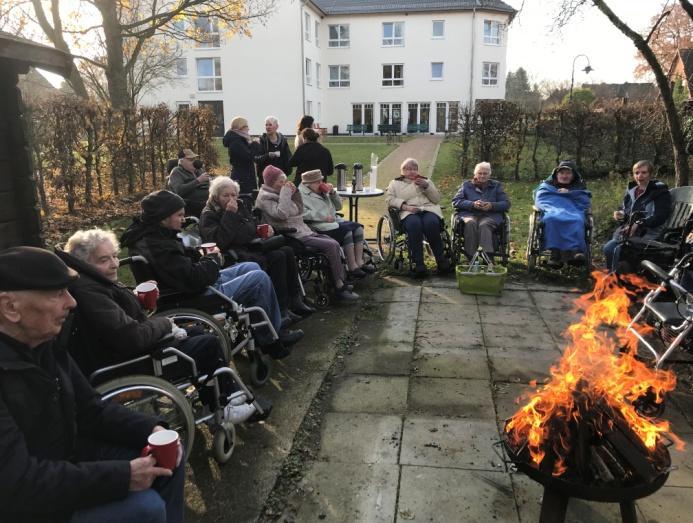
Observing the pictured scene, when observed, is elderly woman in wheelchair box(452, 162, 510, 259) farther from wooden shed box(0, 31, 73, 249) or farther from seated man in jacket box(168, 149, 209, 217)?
wooden shed box(0, 31, 73, 249)

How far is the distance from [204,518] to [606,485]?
1.72 meters

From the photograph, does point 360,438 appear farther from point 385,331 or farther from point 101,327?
point 385,331

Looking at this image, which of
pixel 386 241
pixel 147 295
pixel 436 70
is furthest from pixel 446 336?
pixel 436 70

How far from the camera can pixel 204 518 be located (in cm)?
248

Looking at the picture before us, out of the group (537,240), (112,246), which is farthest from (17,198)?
(537,240)

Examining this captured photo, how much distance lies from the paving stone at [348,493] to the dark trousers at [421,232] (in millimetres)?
3480

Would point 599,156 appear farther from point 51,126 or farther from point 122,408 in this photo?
point 122,408

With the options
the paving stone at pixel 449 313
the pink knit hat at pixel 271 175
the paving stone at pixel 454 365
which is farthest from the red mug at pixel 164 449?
the pink knit hat at pixel 271 175

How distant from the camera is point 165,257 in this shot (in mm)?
3336

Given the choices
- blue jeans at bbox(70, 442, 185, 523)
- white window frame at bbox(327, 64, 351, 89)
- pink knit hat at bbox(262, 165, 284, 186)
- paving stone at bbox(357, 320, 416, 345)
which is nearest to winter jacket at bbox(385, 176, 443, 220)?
pink knit hat at bbox(262, 165, 284, 186)

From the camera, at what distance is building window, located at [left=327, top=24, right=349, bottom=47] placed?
119 feet

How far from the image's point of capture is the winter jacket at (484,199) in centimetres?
603

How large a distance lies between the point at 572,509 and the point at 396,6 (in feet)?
124

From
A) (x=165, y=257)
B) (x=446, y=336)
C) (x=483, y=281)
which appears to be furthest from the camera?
(x=483, y=281)
